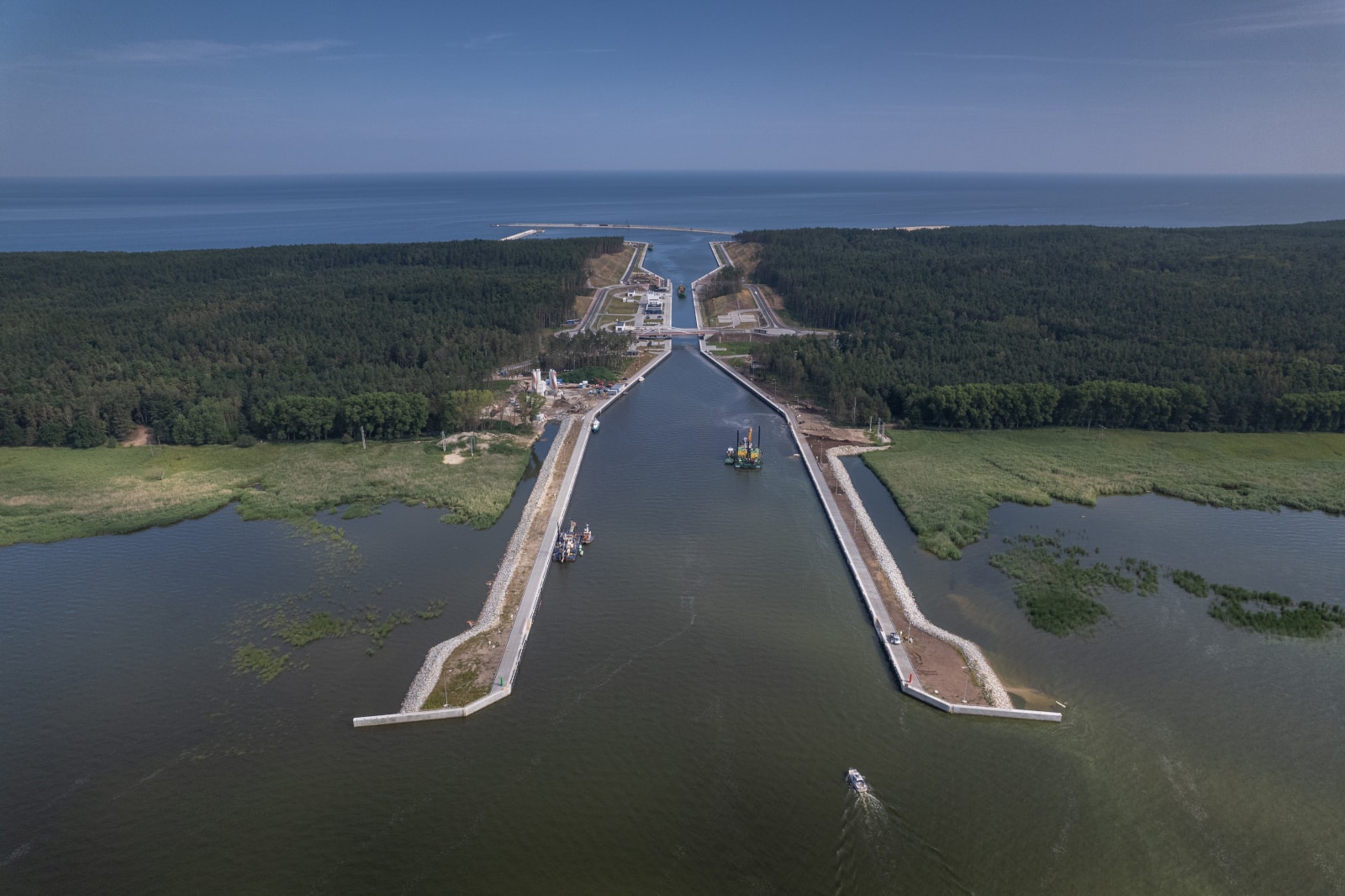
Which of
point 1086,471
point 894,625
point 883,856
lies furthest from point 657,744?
point 1086,471

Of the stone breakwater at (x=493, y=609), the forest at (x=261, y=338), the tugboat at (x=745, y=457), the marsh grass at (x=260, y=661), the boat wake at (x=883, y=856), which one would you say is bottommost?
the boat wake at (x=883, y=856)

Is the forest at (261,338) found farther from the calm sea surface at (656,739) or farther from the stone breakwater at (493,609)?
the calm sea surface at (656,739)

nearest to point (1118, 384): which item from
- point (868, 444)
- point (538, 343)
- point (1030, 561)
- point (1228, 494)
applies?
point (1228, 494)

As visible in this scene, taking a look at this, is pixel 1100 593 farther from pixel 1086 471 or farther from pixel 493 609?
pixel 493 609

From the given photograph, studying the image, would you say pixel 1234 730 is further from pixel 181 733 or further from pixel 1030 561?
pixel 181 733

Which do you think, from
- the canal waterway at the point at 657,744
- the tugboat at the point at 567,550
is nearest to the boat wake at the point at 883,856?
the canal waterway at the point at 657,744

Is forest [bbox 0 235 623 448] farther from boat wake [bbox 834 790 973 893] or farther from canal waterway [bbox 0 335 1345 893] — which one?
boat wake [bbox 834 790 973 893]
